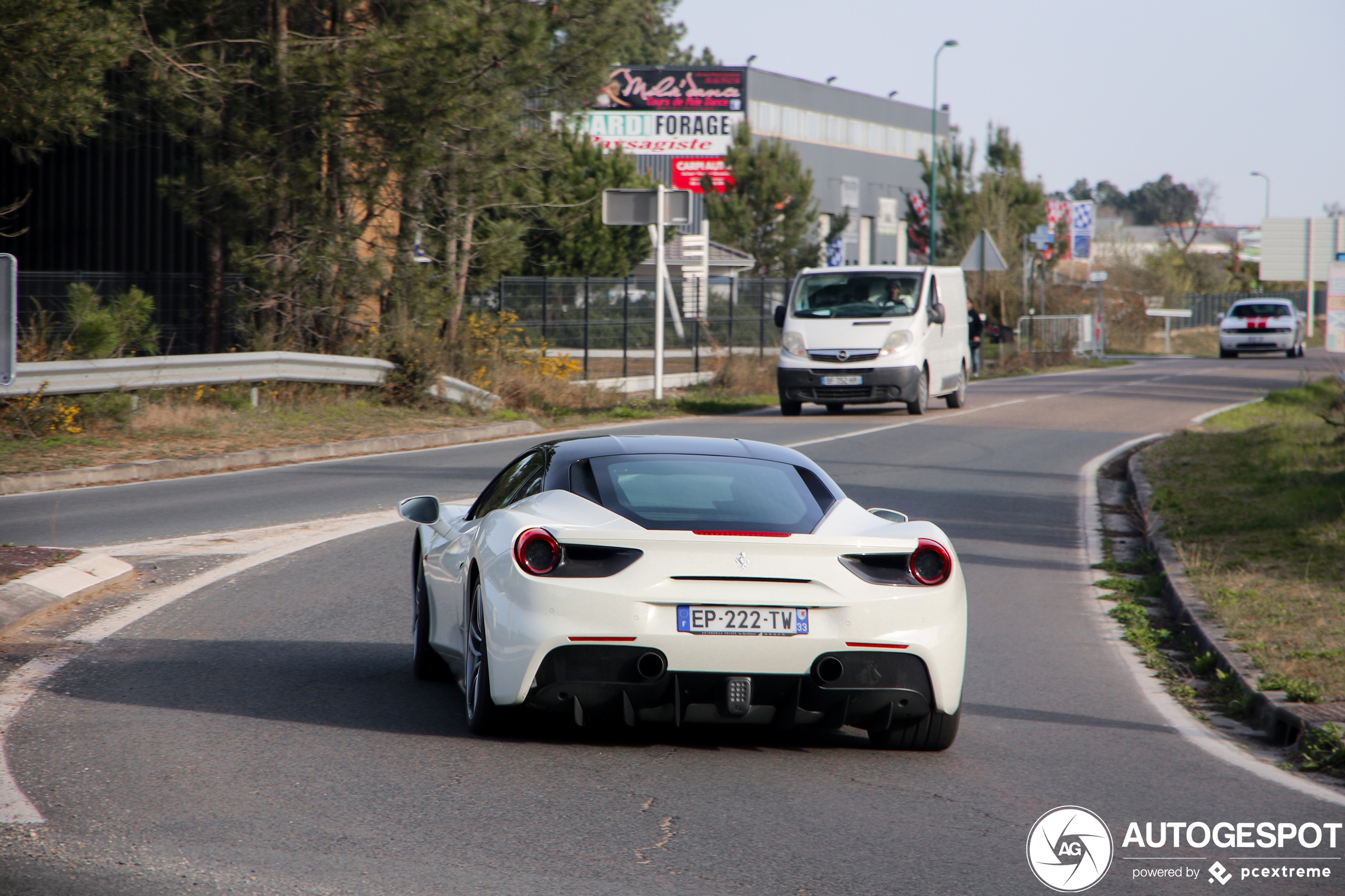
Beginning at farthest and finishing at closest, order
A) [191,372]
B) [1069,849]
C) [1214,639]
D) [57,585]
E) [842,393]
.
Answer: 1. [842,393]
2. [191,372]
3. [57,585]
4. [1214,639]
5. [1069,849]

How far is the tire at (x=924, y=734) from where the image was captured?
575cm

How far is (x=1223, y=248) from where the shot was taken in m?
160

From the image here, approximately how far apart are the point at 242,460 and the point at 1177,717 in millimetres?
11524

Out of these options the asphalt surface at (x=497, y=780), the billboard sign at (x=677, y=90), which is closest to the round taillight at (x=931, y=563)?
the asphalt surface at (x=497, y=780)

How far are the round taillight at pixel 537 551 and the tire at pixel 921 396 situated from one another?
1808 cm

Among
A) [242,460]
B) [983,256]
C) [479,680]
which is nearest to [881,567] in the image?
[479,680]

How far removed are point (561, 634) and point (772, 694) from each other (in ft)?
2.59

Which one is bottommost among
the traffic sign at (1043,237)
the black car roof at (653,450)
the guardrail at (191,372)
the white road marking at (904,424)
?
the white road marking at (904,424)

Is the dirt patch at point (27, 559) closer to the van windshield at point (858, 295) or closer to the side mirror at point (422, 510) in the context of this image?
the side mirror at point (422, 510)

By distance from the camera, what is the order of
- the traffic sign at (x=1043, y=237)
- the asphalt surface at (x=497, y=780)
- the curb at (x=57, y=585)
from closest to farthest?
the asphalt surface at (x=497, y=780), the curb at (x=57, y=585), the traffic sign at (x=1043, y=237)

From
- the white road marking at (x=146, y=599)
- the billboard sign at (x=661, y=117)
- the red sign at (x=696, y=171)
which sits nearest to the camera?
the white road marking at (x=146, y=599)

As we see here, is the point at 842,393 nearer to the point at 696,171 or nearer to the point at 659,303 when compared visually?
the point at 659,303

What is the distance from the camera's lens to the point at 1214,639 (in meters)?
8.08

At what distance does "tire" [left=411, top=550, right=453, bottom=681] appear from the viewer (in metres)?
6.92
